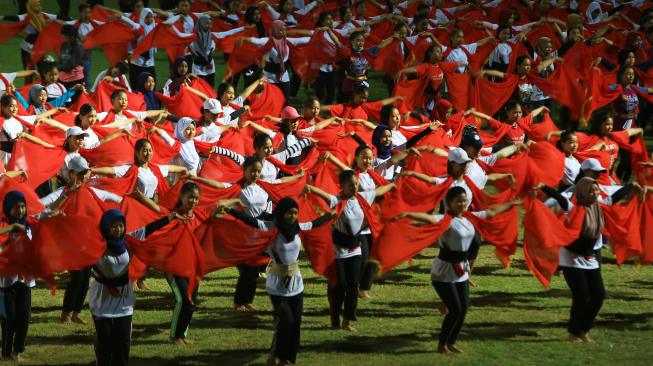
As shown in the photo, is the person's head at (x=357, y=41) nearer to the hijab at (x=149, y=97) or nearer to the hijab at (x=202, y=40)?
the hijab at (x=202, y=40)

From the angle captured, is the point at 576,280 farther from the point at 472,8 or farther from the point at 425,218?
the point at 472,8

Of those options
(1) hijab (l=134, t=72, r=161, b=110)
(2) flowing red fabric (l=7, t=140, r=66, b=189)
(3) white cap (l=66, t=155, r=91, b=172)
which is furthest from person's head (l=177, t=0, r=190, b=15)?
(3) white cap (l=66, t=155, r=91, b=172)

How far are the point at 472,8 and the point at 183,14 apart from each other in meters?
5.93

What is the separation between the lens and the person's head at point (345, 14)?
22.1m

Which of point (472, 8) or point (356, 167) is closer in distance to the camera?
point (356, 167)

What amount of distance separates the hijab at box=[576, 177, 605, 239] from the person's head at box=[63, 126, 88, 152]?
5595mm

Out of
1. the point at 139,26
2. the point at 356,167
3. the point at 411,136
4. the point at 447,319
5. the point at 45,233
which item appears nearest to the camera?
the point at 45,233

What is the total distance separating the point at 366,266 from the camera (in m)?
13.8

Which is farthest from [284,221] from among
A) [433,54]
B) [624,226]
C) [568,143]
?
[433,54]

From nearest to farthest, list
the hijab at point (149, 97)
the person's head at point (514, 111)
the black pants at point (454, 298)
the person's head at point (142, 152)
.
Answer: the black pants at point (454, 298), the person's head at point (142, 152), the person's head at point (514, 111), the hijab at point (149, 97)

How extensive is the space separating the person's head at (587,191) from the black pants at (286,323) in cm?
312

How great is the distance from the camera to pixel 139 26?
20828 mm

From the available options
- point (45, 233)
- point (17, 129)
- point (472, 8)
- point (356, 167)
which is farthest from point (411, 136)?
point (472, 8)

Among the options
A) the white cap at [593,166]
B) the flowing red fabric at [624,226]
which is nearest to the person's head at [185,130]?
the white cap at [593,166]
